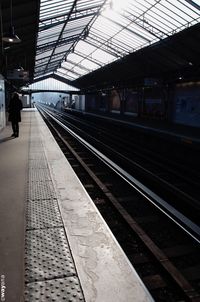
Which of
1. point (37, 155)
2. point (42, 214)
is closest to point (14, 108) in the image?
point (37, 155)

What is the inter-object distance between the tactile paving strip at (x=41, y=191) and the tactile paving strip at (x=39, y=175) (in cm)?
25

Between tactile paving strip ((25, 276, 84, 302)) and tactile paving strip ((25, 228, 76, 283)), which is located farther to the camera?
tactile paving strip ((25, 228, 76, 283))

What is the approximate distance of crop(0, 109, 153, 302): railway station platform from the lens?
2699mm

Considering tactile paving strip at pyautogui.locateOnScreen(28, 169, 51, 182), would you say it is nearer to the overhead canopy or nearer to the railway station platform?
the railway station platform

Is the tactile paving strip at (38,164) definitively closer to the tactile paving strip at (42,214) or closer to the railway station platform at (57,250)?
the railway station platform at (57,250)

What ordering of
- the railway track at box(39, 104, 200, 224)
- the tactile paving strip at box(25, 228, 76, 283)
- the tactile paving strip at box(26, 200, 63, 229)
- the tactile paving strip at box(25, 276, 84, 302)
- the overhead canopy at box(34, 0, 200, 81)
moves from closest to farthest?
the tactile paving strip at box(25, 276, 84, 302), the tactile paving strip at box(25, 228, 76, 283), the tactile paving strip at box(26, 200, 63, 229), the railway track at box(39, 104, 200, 224), the overhead canopy at box(34, 0, 200, 81)

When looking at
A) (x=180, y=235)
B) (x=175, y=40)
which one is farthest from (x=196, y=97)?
(x=180, y=235)

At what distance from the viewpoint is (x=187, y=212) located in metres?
6.27

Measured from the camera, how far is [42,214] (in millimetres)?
4477

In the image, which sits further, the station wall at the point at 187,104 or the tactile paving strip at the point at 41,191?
the station wall at the point at 187,104

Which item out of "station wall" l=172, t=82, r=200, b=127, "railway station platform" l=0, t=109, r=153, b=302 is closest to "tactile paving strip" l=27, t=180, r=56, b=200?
"railway station platform" l=0, t=109, r=153, b=302

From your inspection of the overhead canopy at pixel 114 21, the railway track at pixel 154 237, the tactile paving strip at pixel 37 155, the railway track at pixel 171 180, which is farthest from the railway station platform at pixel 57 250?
the overhead canopy at pixel 114 21

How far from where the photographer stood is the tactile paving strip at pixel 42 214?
4121mm

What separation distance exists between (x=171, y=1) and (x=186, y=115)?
7.88 m
